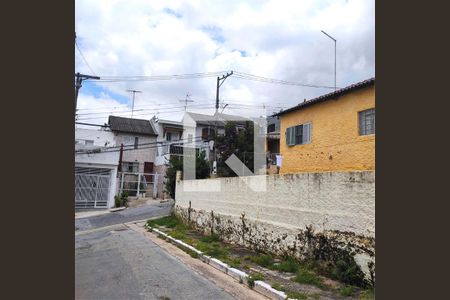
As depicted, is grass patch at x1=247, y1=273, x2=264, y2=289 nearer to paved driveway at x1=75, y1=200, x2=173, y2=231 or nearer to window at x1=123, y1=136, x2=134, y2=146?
paved driveway at x1=75, y1=200, x2=173, y2=231

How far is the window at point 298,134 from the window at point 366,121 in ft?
9.80

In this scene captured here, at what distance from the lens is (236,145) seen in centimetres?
2480

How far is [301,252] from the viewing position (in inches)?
327

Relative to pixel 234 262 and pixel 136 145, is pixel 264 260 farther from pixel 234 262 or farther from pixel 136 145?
pixel 136 145

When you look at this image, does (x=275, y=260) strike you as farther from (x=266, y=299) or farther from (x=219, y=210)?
(x=219, y=210)

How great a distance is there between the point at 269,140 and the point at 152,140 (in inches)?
537

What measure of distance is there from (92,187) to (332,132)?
20.1 m

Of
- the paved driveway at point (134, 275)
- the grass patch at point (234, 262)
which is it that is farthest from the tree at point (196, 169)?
the grass patch at point (234, 262)

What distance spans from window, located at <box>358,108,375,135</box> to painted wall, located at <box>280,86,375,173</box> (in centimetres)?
14

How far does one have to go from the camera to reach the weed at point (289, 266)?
7926mm

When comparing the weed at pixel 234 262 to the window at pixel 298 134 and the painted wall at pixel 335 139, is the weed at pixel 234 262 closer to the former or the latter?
the painted wall at pixel 335 139

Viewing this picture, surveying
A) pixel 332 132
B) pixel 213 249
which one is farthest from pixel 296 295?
pixel 332 132

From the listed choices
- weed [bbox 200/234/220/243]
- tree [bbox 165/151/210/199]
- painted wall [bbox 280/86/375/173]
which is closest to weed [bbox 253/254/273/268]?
weed [bbox 200/234/220/243]

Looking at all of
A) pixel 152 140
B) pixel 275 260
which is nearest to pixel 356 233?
pixel 275 260
